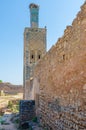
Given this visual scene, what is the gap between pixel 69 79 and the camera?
5.61m

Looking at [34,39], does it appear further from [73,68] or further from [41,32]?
[73,68]

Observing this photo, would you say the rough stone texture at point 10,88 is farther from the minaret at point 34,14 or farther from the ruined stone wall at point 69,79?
the ruined stone wall at point 69,79

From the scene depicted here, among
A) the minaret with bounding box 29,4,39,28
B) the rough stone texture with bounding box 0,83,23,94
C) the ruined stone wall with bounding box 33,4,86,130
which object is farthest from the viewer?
the rough stone texture with bounding box 0,83,23,94

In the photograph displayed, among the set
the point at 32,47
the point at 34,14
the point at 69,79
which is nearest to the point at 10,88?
the point at 32,47

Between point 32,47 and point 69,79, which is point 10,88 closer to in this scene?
point 32,47

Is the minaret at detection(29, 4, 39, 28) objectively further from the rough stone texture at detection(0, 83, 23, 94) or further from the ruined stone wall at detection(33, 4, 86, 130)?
the ruined stone wall at detection(33, 4, 86, 130)

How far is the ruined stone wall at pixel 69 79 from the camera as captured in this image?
4.81 m

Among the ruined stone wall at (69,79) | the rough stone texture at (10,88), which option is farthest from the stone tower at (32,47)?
the ruined stone wall at (69,79)

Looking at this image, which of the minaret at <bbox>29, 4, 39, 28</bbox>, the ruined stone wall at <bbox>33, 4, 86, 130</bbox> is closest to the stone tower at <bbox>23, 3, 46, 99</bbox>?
the minaret at <bbox>29, 4, 39, 28</bbox>

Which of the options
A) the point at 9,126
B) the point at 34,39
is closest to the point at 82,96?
the point at 9,126

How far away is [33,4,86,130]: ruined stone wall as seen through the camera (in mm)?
4809

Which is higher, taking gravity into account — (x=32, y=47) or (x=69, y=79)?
(x=32, y=47)

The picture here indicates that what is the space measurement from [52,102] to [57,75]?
42.1 inches

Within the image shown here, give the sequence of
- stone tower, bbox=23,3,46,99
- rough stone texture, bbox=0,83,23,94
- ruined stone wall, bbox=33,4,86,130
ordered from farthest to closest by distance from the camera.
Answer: rough stone texture, bbox=0,83,23,94
stone tower, bbox=23,3,46,99
ruined stone wall, bbox=33,4,86,130
